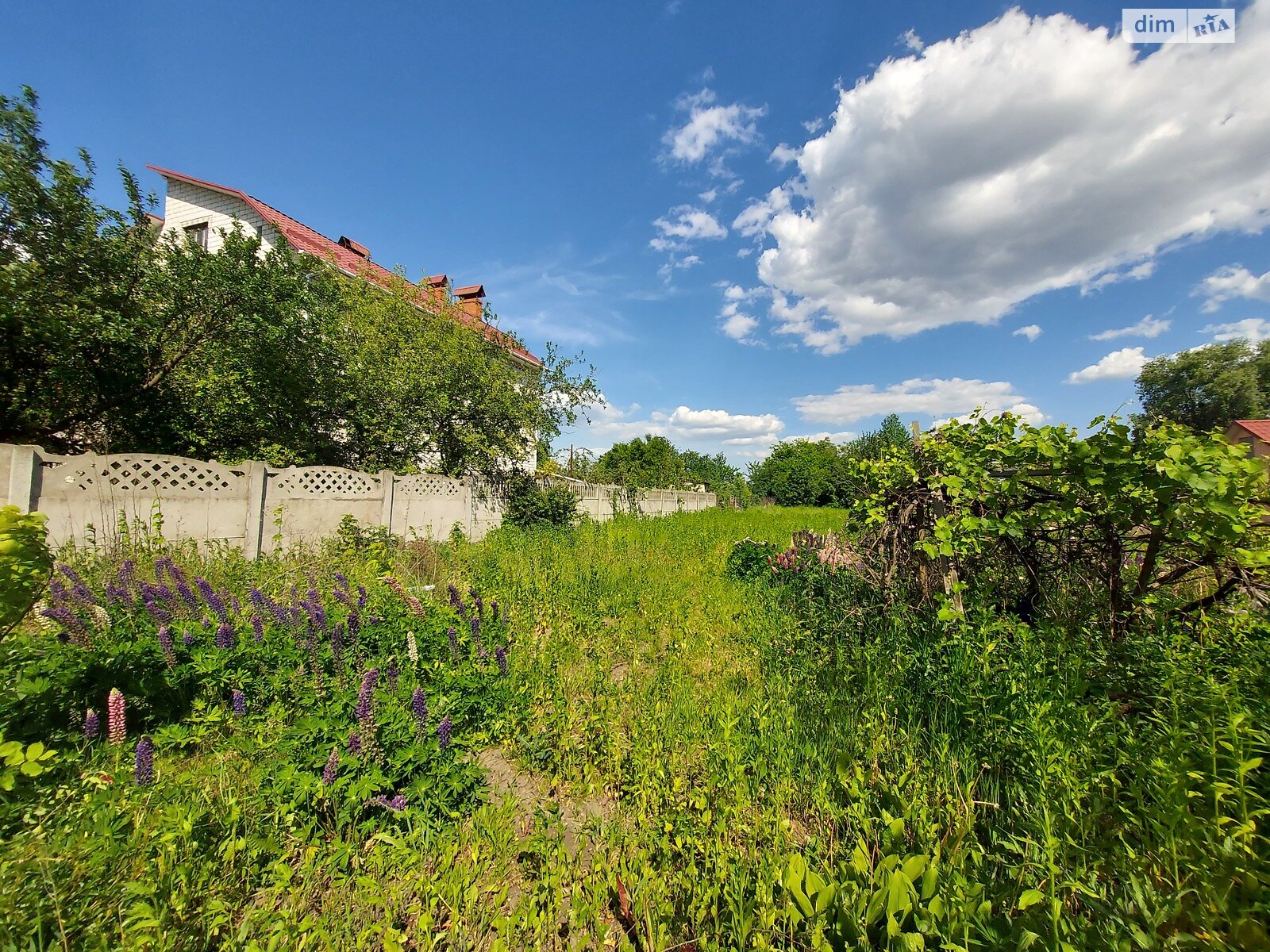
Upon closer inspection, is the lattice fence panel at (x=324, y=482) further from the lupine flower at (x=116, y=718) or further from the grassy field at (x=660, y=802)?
the lupine flower at (x=116, y=718)

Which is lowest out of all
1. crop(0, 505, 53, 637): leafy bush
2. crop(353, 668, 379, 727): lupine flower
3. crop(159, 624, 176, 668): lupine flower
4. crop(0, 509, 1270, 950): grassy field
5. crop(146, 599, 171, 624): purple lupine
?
crop(0, 509, 1270, 950): grassy field

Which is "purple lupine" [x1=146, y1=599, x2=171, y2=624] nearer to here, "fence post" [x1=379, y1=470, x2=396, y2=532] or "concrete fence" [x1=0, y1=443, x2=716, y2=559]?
"concrete fence" [x1=0, y1=443, x2=716, y2=559]

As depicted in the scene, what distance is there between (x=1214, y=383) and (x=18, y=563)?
58.3 m

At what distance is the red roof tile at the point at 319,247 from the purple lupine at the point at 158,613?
31.9 feet

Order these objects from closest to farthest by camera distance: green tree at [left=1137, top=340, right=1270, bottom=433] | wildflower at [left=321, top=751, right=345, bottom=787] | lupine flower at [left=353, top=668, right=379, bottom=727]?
wildflower at [left=321, top=751, right=345, bottom=787] → lupine flower at [left=353, top=668, right=379, bottom=727] → green tree at [left=1137, top=340, right=1270, bottom=433]

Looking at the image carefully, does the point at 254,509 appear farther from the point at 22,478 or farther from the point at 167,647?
the point at 167,647

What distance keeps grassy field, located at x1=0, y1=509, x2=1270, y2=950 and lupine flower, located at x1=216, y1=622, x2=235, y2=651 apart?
0.14 ft

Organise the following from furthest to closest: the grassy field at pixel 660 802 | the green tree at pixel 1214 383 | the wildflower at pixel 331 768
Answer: the green tree at pixel 1214 383 → the wildflower at pixel 331 768 → the grassy field at pixel 660 802

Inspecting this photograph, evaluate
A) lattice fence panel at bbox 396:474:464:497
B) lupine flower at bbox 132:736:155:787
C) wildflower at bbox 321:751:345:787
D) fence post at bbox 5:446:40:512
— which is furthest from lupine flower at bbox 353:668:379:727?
lattice fence panel at bbox 396:474:464:497

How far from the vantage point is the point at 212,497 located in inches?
216

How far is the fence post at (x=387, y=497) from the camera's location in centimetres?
756

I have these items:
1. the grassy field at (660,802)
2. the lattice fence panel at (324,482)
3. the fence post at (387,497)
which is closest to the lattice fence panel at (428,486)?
the fence post at (387,497)

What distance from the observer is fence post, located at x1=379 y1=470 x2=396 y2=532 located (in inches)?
298

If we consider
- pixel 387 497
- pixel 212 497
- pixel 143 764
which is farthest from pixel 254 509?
pixel 143 764
